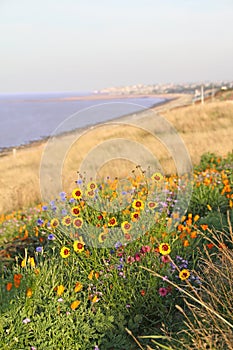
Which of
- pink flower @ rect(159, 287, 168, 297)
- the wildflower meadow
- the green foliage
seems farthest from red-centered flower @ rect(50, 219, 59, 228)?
the green foliage

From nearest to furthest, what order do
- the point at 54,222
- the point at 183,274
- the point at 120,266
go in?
1. the point at 183,274
2. the point at 120,266
3. the point at 54,222

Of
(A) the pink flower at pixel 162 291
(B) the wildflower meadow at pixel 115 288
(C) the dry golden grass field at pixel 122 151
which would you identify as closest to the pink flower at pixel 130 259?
(B) the wildflower meadow at pixel 115 288

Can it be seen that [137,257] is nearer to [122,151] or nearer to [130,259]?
[130,259]

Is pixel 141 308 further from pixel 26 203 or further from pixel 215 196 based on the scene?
pixel 26 203

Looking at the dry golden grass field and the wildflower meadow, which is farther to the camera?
the dry golden grass field

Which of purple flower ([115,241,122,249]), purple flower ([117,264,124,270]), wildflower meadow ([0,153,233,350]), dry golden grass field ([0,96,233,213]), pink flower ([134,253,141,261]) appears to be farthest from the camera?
dry golden grass field ([0,96,233,213])

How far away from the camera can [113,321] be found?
3.45m

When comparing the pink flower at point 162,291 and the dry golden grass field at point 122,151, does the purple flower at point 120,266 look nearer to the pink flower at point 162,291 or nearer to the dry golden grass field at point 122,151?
the pink flower at point 162,291

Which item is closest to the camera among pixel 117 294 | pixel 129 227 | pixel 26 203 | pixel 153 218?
pixel 117 294

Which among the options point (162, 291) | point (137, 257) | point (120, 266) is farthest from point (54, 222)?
point (162, 291)

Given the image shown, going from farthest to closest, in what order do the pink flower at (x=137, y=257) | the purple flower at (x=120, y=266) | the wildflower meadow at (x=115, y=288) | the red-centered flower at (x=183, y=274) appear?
the purple flower at (x=120, y=266), the pink flower at (x=137, y=257), the red-centered flower at (x=183, y=274), the wildflower meadow at (x=115, y=288)

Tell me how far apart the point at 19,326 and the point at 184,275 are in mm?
1203

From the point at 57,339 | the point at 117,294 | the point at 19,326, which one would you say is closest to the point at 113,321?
the point at 117,294

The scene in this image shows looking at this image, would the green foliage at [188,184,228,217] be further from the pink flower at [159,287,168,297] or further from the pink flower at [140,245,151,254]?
the pink flower at [159,287,168,297]
